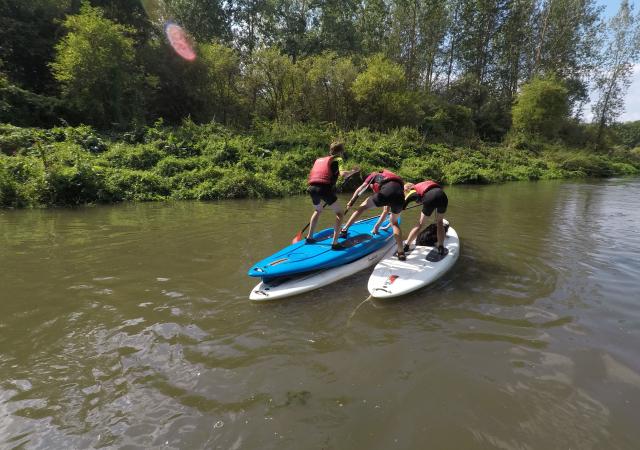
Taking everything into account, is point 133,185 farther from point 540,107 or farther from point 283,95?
point 540,107

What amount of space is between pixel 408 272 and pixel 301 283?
1669mm

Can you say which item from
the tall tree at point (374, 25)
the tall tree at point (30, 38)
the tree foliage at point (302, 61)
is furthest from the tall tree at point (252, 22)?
the tall tree at point (30, 38)

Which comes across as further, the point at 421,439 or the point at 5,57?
the point at 5,57

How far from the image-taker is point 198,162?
1658 cm

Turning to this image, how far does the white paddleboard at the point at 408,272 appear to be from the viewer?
526 cm

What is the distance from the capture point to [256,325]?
454 centimetres

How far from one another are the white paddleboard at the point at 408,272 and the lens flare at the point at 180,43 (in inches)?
840

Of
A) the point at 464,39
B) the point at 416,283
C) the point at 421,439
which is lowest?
the point at 421,439

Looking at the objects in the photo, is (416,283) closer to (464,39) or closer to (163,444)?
(163,444)

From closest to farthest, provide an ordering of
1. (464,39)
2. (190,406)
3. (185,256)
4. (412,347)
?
(190,406) → (412,347) → (185,256) → (464,39)

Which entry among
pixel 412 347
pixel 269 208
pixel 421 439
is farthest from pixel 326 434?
pixel 269 208

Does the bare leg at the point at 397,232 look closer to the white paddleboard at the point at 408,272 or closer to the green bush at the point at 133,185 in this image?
the white paddleboard at the point at 408,272

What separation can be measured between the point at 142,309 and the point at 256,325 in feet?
5.23

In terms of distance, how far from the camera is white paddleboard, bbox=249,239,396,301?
5194 millimetres
